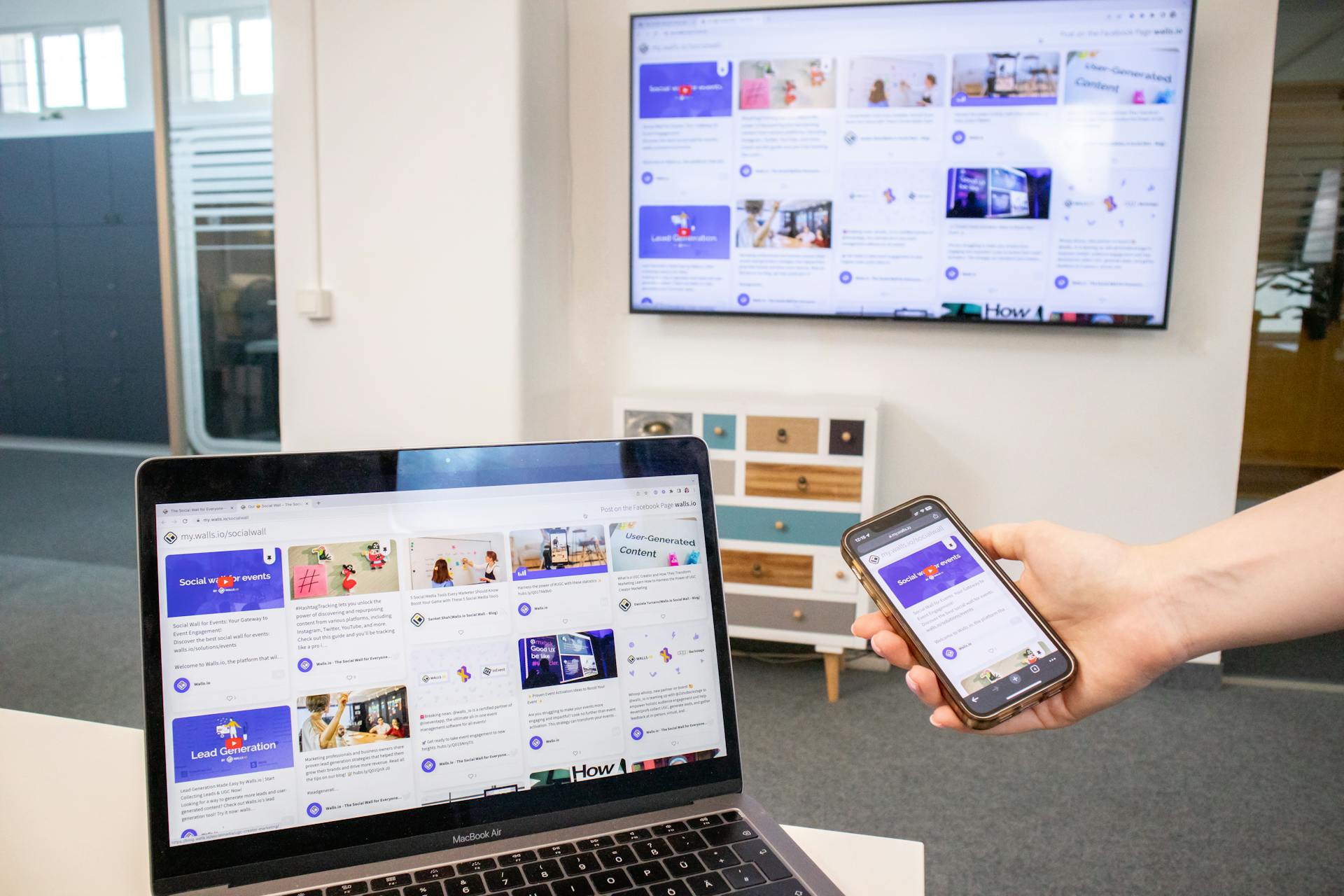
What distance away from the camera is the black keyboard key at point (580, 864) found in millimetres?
592

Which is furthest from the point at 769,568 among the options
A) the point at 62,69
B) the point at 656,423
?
the point at 62,69

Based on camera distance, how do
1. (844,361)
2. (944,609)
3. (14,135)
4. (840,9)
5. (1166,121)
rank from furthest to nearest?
(14,135) → (844,361) → (840,9) → (1166,121) → (944,609)

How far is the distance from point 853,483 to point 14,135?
16.4ft

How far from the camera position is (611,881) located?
0.58 m

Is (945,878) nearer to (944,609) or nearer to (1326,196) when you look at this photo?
(944,609)

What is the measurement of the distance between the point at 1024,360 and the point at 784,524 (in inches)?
36.5

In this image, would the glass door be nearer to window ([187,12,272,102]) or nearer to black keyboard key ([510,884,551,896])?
window ([187,12,272,102])

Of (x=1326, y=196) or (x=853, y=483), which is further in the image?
(x=1326, y=196)

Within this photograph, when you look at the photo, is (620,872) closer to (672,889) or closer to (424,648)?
(672,889)

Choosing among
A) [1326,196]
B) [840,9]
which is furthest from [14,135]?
[1326,196]

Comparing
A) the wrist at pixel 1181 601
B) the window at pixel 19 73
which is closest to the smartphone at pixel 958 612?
the wrist at pixel 1181 601

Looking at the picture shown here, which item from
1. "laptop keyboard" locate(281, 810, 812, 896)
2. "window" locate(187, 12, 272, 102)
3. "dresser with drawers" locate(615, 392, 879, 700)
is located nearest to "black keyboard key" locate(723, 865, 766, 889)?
"laptop keyboard" locate(281, 810, 812, 896)

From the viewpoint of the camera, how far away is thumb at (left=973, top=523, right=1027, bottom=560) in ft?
3.16

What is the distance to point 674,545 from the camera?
72 centimetres
